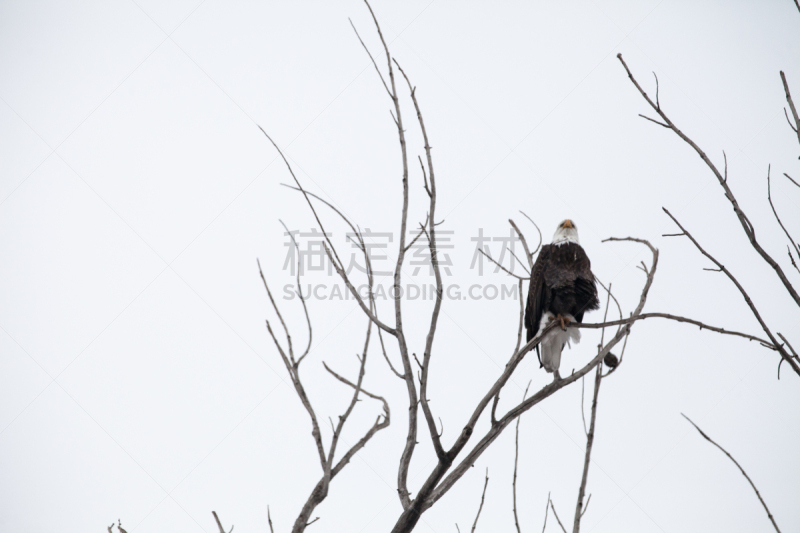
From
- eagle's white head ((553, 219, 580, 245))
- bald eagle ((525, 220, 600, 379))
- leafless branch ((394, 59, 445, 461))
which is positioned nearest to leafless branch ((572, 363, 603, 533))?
leafless branch ((394, 59, 445, 461))

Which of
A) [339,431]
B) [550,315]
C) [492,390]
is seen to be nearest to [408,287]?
[550,315]

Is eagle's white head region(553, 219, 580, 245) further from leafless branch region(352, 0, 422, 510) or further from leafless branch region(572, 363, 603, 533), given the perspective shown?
leafless branch region(352, 0, 422, 510)

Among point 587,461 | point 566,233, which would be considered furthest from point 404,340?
point 566,233

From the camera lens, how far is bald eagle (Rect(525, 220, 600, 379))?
11.7 feet

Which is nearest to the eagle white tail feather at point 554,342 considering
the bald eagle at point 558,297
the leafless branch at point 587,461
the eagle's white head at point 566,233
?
the bald eagle at point 558,297

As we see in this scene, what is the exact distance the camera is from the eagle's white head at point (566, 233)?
4.18 metres

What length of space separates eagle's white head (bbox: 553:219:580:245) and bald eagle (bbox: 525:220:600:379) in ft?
1.04

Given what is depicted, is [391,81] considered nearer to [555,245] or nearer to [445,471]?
[445,471]

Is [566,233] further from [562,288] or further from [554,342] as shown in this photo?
[554,342]

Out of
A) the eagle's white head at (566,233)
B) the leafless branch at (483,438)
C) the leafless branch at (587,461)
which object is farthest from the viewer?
the eagle's white head at (566,233)

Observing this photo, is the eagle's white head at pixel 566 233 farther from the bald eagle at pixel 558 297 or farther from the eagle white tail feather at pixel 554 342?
the eagle white tail feather at pixel 554 342

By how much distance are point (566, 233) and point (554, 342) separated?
3.56ft

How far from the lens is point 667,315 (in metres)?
1.24

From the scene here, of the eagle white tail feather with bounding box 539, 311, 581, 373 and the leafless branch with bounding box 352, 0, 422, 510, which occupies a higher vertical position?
the eagle white tail feather with bounding box 539, 311, 581, 373
